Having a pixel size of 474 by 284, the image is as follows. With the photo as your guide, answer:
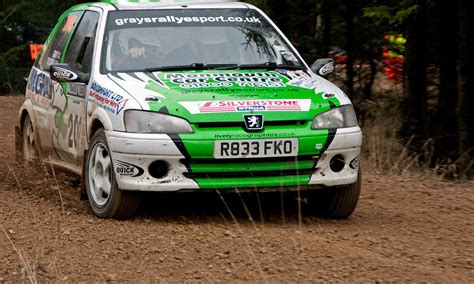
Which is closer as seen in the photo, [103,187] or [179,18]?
[103,187]

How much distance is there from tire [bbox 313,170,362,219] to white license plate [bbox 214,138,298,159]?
0.70m

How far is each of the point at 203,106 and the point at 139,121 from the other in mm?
468

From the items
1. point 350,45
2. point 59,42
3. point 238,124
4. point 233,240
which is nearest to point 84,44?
point 59,42

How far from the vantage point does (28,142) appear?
10.6 m

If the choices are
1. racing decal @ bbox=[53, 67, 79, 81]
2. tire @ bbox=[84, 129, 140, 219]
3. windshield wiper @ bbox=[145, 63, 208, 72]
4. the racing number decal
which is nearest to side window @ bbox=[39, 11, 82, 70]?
the racing number decal

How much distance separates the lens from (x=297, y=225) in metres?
7.94

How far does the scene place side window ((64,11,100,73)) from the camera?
8.89m

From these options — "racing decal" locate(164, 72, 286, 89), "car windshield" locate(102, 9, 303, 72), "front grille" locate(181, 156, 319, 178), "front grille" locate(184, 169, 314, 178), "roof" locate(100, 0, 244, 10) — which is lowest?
"front grille" locate(184, 169, 314, 178)

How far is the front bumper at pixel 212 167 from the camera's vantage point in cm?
746

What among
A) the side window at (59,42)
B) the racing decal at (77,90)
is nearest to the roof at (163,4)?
the side window at (59,42)

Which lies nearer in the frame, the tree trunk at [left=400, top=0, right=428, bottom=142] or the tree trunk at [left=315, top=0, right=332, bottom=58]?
the tree trunk at [left=400, top=0, right=428, bottom=142]

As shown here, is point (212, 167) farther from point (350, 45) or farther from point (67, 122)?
point (350, 45)

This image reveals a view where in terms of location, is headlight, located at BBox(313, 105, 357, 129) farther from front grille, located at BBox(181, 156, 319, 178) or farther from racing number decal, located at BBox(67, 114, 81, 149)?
racing number decal, located at BBox(67, 114, 81, 149)

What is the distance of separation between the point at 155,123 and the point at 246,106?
0.68 meters
